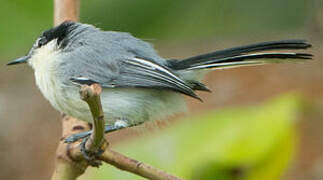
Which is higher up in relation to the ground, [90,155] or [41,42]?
[41,42]

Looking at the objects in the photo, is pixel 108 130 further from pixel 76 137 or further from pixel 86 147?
pixel 86 147

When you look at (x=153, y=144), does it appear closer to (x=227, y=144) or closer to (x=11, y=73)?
(x=227, y=144)

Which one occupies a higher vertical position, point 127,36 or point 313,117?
point 127,36

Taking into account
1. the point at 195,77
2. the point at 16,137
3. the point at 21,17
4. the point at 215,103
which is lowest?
the point at 16,137

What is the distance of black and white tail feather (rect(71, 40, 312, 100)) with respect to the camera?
6.71ft

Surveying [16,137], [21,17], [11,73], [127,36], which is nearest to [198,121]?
[127,36]

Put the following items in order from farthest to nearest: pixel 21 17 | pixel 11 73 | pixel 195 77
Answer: pixel 11 73
pixel 195 77
pixel 21 17

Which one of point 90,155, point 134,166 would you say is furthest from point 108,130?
point 134,166

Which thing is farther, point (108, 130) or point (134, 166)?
point (108, 130)

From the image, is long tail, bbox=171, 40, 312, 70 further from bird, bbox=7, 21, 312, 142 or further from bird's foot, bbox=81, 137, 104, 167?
bird's foot, bbox=81, 137, 104, 167

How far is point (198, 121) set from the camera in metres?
2.28

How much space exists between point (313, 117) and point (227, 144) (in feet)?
7.53

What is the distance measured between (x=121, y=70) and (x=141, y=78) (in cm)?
7

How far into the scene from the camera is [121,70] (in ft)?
7.07
